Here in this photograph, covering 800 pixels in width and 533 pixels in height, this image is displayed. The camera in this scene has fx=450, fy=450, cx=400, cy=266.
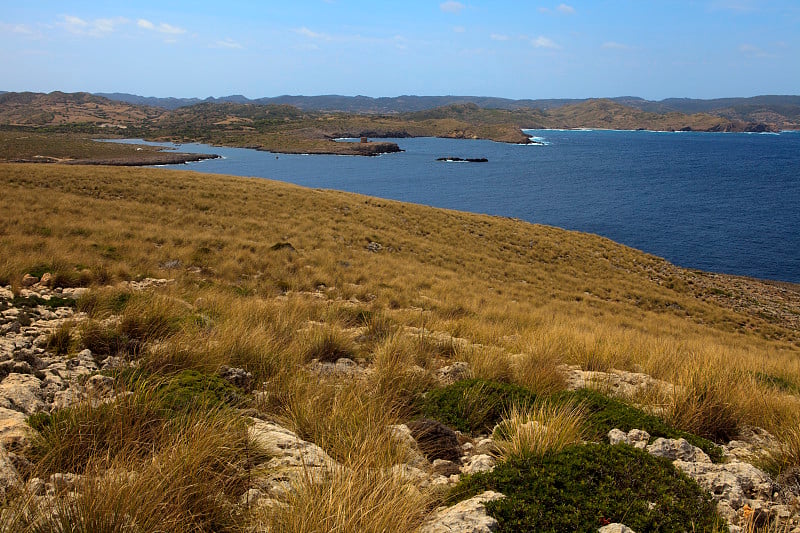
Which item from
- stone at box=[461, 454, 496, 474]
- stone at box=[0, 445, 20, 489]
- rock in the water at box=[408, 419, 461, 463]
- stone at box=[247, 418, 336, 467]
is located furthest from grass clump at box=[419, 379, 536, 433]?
stone at box=[0, 445, 20, 489]

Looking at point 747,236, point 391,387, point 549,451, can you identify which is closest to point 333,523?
point 549,451

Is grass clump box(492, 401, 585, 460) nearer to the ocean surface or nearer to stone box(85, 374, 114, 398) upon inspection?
stone box(85, 374, 114, 398)

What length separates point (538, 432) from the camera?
3648mm

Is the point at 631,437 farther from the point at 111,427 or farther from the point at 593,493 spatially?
the point at 111,427

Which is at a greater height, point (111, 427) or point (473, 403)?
point (111, 427)

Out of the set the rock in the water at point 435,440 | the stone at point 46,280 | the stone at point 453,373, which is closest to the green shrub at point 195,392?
the rock in the water at point 435,440

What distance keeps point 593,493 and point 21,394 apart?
4.48m

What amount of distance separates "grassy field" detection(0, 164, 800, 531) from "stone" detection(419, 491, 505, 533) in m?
0.11

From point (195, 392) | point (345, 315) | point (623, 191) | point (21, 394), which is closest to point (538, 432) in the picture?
point (195, 392)

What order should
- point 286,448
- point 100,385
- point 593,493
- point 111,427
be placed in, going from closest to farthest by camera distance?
point 593,493, point 111,427, point 286,448, point 100,385

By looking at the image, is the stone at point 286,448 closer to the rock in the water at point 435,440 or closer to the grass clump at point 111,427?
the grass clump at point 111,427

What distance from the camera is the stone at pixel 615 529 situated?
2527mm

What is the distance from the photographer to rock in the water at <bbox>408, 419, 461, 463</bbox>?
3.82 meters

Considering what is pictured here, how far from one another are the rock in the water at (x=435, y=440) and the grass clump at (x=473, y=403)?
1.43ft
